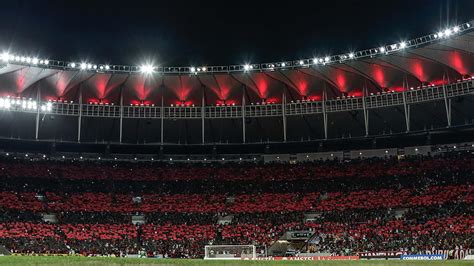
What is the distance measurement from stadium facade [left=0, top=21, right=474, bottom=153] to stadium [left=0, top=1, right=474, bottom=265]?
0.22 metres

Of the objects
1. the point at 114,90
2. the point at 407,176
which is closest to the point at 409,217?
the point at 407,176

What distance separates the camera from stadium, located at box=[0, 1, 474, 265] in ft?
176

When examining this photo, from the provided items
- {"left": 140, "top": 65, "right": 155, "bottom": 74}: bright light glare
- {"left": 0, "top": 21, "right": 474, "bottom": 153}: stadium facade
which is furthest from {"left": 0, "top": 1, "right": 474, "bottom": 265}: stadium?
{"left": 0, "top": 21, "right": 474, "bottom": 153}: stadium facade

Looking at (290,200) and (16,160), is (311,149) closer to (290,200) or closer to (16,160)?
(290,200)

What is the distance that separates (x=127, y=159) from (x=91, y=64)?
19.2 metres

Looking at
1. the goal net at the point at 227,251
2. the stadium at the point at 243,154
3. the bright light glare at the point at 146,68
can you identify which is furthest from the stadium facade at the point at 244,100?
the goal net at the point at 227,251

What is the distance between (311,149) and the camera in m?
73.8

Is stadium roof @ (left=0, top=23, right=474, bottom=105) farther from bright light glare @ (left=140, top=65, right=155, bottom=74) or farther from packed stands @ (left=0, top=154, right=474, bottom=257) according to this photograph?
packed stands @ (left=0, top=154, right=474, bottom=257)

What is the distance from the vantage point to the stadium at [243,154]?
5353 cm

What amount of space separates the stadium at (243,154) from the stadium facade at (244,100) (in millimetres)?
218

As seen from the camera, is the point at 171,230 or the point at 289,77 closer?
the point at 171,230

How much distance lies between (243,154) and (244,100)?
11760 mm

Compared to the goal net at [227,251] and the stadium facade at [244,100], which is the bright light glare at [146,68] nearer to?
the stadium facade at [244,100]

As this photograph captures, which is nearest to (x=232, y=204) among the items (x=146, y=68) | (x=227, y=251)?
(x=227, y=251)
